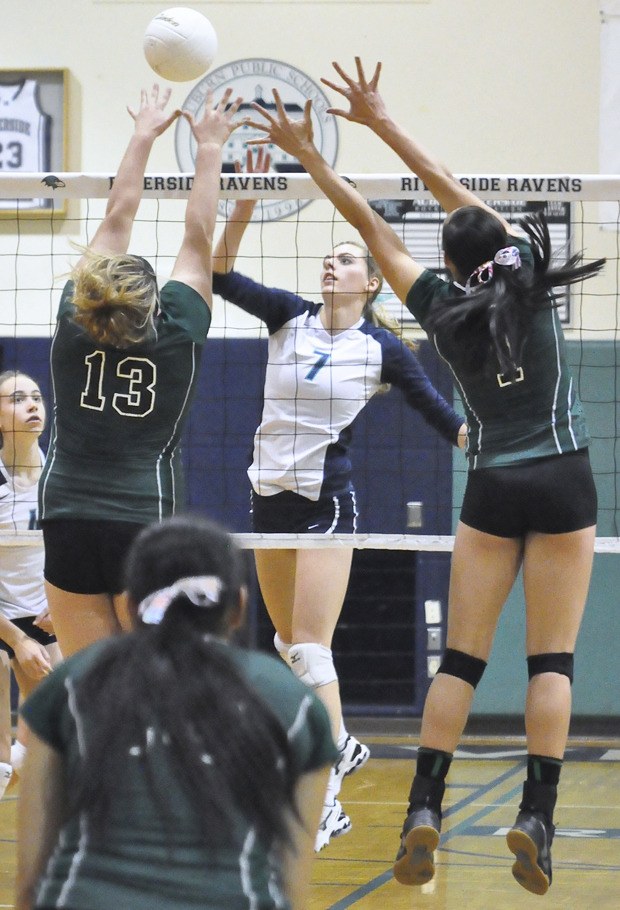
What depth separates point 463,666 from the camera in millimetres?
3846

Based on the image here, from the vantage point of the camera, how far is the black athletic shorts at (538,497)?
12.3 ft

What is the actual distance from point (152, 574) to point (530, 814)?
2061mm

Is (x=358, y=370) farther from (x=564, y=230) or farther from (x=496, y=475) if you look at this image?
(x=564, y=230)

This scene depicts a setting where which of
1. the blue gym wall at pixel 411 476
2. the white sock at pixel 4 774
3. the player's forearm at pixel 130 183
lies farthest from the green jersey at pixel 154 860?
the blue gym wall at pixel 411 476

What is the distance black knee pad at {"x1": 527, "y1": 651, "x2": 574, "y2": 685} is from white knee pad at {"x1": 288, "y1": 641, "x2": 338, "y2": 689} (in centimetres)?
117

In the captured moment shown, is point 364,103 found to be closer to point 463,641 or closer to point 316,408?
point 316,408

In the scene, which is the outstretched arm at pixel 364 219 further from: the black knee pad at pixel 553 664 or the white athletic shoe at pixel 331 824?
the white athletic shoe at pixel 331 824

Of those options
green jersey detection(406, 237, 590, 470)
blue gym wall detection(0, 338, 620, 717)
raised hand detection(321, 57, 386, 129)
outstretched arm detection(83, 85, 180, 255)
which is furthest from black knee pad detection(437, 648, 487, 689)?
blue gym wall detection(0, 338, 620, 717)

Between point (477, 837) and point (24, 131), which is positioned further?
point (24, 131)

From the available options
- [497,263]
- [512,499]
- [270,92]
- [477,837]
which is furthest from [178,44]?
[270,92]

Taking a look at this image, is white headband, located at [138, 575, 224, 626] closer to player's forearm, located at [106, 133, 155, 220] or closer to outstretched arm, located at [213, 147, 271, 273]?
Answer: player's forearm, located at [106, 133, 155, 220]

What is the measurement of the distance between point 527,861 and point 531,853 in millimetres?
34

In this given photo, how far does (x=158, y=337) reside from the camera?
12.1 ft

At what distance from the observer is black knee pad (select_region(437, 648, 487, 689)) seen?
12.6 feet
